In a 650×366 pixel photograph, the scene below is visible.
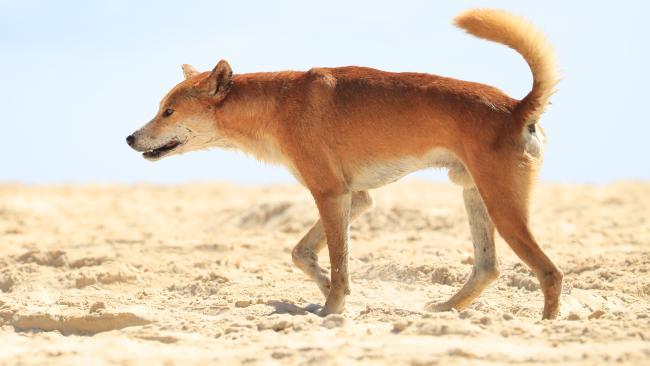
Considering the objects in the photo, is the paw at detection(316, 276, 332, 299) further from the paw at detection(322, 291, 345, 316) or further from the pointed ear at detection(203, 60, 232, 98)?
the pointed ear at detection(203, 60, 232, 98)

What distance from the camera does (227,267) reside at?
11.3 metres

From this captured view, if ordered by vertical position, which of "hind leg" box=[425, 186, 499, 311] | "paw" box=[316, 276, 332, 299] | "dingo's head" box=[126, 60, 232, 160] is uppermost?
"dingo's head" box=[126, 60, 232, 160]

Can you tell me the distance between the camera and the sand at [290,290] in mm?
5801

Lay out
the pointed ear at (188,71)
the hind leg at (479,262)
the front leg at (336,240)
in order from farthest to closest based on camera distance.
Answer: the pointed ear at (188,71) → the hind leg at (479,262) → the front leg at (336,240)

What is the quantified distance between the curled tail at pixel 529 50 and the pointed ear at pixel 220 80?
2.43 meters

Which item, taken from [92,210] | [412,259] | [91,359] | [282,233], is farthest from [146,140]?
[92,210]

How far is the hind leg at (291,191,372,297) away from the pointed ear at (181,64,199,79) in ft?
6.76

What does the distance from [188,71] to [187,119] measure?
896 millimetres

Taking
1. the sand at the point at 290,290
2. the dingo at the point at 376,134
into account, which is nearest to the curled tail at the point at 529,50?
the dingo at the point at 376,134

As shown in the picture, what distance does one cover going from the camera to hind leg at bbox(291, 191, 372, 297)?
26.9 feet

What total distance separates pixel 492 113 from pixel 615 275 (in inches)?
143

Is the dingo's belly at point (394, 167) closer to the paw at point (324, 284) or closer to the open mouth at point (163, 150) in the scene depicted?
the paw at point (324, 284)

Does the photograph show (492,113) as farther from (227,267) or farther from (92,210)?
(92,210)

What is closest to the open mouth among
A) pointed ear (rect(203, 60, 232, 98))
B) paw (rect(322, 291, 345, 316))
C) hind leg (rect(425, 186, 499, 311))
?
pointed ear (rect(203, 60, 232, 98))
